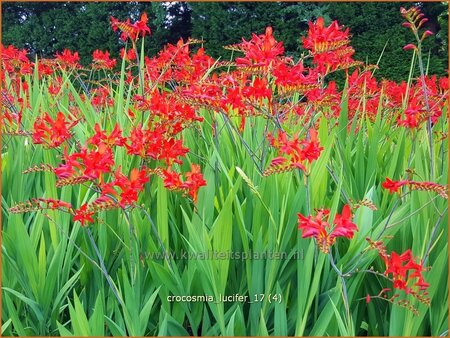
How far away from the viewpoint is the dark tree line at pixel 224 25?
5.49 metres

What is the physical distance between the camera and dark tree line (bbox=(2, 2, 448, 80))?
→ 18.0ft

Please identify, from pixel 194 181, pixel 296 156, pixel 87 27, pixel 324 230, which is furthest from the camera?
pixel 87 27

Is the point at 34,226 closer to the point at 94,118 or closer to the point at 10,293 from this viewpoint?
the point at 10,293

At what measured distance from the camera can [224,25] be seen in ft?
19.2

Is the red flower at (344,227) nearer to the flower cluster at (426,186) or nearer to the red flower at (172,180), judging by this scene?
the flower cluster at (426,186)

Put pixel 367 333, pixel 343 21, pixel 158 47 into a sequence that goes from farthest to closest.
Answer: pixel 158 47
pixel 343 21
pixel 367 333

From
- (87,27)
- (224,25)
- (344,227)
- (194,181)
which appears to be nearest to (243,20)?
(224,25)

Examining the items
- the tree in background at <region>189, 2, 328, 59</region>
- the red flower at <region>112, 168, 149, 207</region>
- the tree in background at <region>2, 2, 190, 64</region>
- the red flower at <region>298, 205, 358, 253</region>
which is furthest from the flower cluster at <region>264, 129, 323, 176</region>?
the tree in background at <region>2, 2, 190, 64</region>

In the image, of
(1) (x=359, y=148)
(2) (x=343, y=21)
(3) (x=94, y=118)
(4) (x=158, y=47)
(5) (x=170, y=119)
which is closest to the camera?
(5) (x=170, y=119)

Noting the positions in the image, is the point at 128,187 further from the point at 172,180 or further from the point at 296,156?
the point at 296,156

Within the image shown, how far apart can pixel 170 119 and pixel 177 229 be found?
316 mm

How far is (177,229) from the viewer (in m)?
1.36

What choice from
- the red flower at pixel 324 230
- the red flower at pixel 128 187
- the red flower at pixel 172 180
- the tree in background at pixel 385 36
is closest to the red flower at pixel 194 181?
the red flower at pixel 172 180

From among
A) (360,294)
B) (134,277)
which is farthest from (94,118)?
(360,294)
